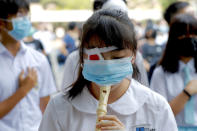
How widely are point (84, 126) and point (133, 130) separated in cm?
27

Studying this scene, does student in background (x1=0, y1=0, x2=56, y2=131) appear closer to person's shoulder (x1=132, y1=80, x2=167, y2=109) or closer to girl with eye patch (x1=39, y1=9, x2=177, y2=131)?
girl with eye patch (x1=39, y1=9, x2=177, y2=131)

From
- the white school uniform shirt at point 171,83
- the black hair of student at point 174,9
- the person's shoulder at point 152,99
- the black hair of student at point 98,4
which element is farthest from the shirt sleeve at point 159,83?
the black hair of student at point 174,9

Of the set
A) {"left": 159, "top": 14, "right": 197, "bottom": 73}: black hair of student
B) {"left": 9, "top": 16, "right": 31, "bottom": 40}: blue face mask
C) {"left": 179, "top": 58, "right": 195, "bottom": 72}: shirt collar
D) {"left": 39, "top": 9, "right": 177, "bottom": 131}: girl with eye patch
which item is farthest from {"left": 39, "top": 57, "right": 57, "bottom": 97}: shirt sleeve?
{"left": 39, "top": 9, "right": 177, "bottom": 131}: girl with eye patch

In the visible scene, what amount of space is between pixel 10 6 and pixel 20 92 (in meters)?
0.82

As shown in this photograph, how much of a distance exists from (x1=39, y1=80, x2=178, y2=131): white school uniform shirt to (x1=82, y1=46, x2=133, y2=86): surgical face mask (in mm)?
151

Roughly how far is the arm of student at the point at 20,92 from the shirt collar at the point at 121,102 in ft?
3.69

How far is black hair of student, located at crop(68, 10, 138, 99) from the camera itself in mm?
1776

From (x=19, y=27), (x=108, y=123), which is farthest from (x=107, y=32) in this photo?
(x=19, y=27)

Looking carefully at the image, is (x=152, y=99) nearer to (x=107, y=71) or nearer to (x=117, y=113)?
(x=117, y=113)

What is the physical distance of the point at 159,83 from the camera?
9.95 feet

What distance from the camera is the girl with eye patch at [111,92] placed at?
1776 millimetres

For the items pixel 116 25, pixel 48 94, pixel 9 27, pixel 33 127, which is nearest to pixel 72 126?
pixel 116 25

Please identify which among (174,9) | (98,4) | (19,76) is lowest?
(19,76)

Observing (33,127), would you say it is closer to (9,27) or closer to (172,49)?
(9,27)
